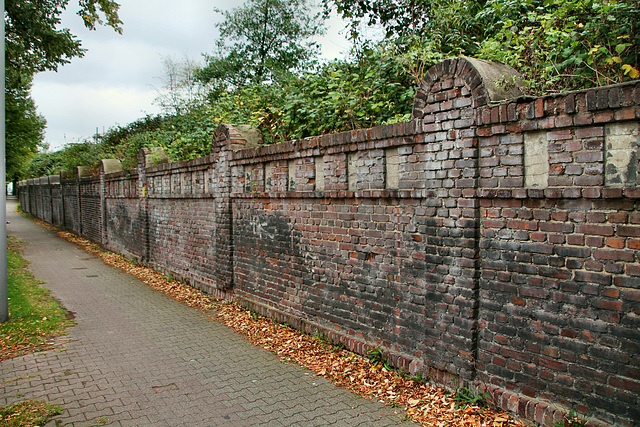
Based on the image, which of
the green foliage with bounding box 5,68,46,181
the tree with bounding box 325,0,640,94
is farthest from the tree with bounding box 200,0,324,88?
the tree with bounding box 325,0,640,94

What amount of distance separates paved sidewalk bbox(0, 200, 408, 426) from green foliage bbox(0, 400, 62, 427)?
0.11 meters

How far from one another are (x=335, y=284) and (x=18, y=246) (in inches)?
620

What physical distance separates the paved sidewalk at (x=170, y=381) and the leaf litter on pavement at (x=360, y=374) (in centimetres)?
17

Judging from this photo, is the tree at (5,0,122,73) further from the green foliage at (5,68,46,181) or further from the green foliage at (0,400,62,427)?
the green foliage at (0,400,62,427)

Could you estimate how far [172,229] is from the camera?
1023cm

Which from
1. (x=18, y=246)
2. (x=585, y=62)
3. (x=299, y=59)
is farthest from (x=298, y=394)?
(x=299, y=59)

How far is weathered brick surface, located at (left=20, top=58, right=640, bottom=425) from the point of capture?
9.85 feet

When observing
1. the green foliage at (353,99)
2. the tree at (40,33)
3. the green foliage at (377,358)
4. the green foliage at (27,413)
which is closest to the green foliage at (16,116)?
the tree at (40,33)

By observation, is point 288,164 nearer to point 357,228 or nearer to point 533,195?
point 357,228

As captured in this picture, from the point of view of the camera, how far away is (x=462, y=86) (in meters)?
3.91

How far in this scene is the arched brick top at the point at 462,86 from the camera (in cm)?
374

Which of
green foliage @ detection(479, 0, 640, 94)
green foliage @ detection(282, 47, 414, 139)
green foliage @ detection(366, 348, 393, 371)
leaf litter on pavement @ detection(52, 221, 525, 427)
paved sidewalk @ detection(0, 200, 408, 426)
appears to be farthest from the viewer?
green foliage @ detection(282, 47, 414, 139)

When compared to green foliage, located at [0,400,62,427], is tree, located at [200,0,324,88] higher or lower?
higher

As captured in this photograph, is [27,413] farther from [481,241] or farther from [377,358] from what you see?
[481,241]
